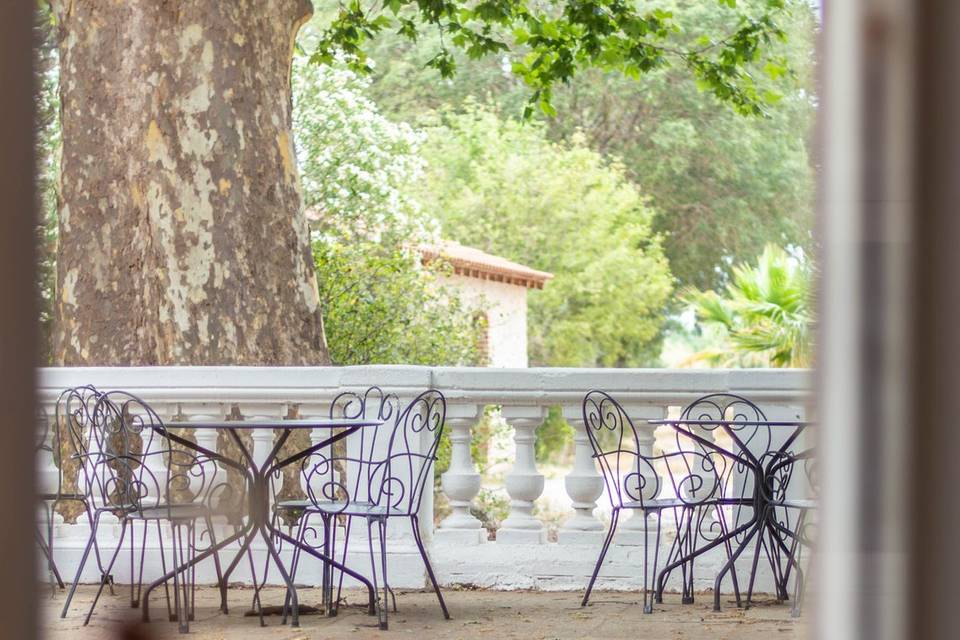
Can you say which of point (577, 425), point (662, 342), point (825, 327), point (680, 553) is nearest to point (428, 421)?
point (577, 425)

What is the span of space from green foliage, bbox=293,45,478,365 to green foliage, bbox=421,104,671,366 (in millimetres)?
8112

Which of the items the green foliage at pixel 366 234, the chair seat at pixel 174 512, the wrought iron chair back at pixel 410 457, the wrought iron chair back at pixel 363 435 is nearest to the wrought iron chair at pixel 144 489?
the chair seat at pixel 174 512

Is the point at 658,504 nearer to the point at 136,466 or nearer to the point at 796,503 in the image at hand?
the point at 796,503

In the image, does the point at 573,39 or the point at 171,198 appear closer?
the point at 171,198

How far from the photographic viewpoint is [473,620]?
581 centimetres

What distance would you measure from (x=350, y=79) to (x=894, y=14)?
19.2 meters

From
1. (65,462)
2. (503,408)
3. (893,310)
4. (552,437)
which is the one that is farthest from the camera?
(552,437)

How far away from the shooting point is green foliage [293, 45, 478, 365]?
43.7 ft

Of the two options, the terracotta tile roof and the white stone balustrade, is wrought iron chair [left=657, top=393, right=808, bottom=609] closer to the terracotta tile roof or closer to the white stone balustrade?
the white stone balustrade

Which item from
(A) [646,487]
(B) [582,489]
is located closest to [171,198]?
→ (B) [582,489]

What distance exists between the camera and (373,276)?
1366 centimetres

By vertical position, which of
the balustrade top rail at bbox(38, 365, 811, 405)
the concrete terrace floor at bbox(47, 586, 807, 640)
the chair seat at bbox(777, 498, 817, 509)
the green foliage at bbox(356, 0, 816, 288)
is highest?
the green foliage at bbox(356, 0, 816, 288)

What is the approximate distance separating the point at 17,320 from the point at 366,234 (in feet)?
54.1

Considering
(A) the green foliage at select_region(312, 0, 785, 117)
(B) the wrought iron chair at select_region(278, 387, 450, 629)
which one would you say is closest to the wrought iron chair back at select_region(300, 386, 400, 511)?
(B) the wrought iron chair at select_region(278, 387, 450, 629)
